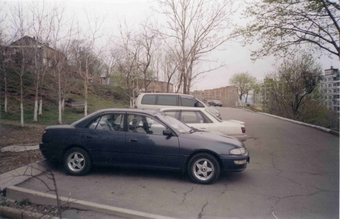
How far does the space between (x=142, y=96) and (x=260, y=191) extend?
21.9 feet

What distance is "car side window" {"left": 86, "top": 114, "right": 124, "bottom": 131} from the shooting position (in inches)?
212

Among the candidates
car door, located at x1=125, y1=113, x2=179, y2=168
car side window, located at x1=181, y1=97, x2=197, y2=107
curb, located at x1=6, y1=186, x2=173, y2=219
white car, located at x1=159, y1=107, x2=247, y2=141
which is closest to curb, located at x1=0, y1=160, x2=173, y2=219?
curb, located at x1=6, y1=186, x2=173, y2=219

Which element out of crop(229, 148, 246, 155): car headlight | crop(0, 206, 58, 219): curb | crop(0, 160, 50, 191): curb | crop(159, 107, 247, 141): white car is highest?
crop(159, 107, 247, 141): white car

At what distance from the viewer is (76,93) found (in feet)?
57.0

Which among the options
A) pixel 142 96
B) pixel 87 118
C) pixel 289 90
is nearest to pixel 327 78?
pixel 289 90

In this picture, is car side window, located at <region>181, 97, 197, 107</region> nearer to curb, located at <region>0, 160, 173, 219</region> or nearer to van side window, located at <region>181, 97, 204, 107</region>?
van side window, located at <region>181, 97, 204, 107</region>

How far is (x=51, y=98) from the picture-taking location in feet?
53.7

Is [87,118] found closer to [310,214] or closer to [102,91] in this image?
[310,214]

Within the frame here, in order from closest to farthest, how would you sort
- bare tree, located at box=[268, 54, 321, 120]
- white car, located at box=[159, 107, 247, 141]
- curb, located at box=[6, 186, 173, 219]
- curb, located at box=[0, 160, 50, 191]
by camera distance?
curb, located at box=[6, 186, 173, 219]
curb, located at box=[0, 160, 50, 191]
white car, located at box=[159, 107, 247, 141]
bare tree, located at box=[268, 54, 321, 120]

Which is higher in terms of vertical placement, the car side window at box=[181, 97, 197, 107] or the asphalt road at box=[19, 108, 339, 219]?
the car side window at box=[181, 97, 197, 107]

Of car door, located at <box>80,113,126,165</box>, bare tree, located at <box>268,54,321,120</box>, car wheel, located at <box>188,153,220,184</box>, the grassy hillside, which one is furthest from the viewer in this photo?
bare tree, located at <box>268,54,321,120</box>

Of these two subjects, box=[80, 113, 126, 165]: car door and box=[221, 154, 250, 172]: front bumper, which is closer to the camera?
box=[221, 154, 250, 172]: front bumper

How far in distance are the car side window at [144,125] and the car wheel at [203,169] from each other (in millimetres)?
917

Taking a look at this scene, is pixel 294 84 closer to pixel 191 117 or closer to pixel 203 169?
pixel 191 117
